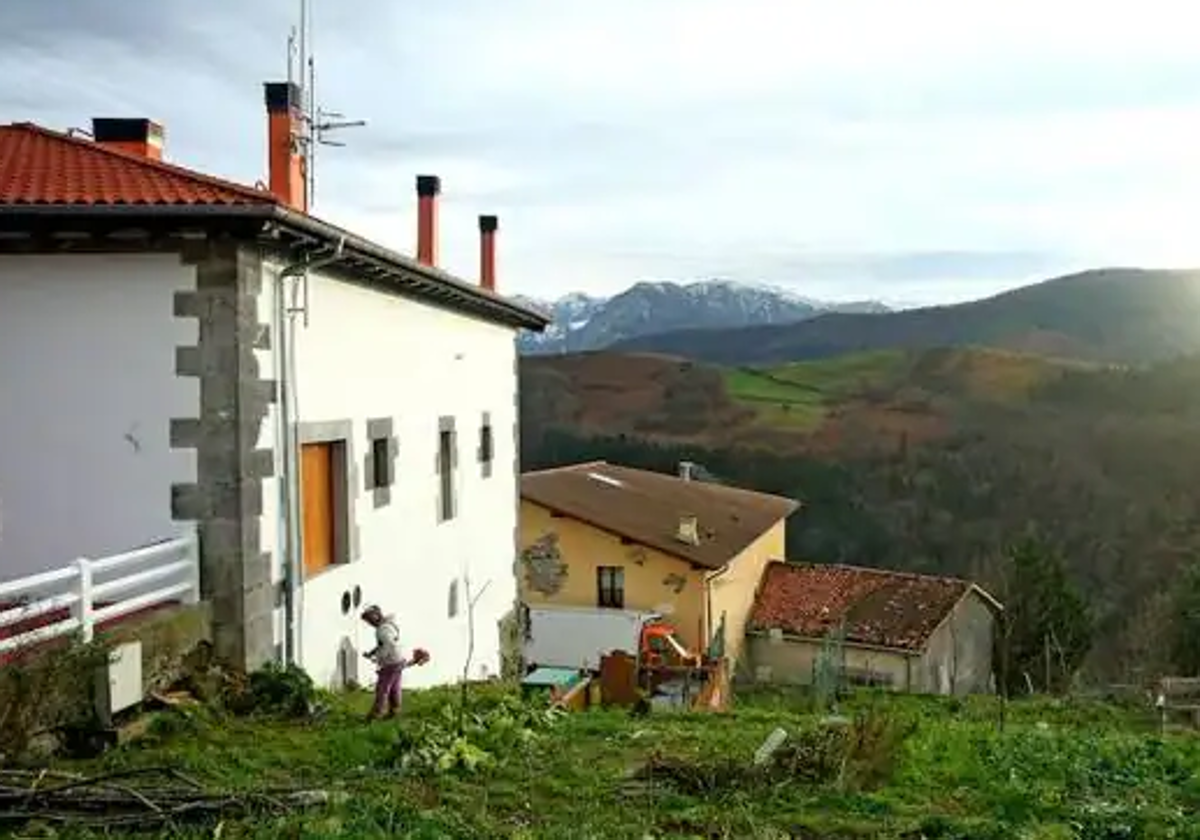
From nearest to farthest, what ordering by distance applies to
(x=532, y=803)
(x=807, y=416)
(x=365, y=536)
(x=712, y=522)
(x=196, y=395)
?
(x=532, y=803) < (x=196, y=395) < (x=365, y=536) < (x=712, y=522) < (x=807, y=416)

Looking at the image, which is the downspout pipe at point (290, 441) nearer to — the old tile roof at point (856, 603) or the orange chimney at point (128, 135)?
the orange chimney at point (128, 135)

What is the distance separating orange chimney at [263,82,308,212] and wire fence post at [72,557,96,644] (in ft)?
14.8

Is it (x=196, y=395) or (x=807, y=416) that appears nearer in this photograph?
(x=196, y=395)

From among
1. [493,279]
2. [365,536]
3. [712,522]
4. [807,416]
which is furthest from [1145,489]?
[365,536]

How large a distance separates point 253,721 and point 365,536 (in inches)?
145

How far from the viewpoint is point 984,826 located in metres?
6.42

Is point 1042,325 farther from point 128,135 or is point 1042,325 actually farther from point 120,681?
point 120,681

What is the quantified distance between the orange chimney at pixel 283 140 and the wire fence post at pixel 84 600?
4.51 meters

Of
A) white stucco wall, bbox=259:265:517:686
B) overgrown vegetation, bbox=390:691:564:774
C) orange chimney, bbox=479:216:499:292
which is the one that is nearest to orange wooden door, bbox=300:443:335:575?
white stucco wall, bbox=259:265:517:686

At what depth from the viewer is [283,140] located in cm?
1139

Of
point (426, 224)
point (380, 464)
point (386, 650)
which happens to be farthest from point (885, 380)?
point (386, 650)

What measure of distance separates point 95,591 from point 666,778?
12.6 feet

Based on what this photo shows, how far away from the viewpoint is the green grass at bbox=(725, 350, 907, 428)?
83.2 m

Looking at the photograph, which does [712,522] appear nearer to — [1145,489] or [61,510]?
[61,510]
